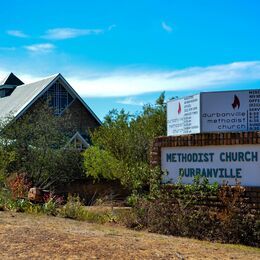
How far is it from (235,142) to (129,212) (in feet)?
11.0

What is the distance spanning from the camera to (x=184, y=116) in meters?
13.8

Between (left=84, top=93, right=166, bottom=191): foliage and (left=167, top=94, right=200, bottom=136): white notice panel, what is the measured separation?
647cm

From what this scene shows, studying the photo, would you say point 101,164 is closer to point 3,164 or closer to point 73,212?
point 3,164

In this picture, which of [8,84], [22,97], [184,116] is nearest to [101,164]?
[184,116]

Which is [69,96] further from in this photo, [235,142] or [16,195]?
[235,142]

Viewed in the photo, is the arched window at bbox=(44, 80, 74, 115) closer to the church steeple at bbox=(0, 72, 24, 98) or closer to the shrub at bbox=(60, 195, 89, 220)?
the church steeple at bbox=(0, 72, 24, 98)

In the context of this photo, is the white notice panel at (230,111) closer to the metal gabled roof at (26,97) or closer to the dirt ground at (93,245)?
the dirt ground at (93,245)

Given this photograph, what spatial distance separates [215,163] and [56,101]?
3222cm

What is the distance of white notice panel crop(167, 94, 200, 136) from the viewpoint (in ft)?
43.7

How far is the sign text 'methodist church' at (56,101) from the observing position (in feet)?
138

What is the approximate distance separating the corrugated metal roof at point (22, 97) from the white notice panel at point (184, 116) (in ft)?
88.3

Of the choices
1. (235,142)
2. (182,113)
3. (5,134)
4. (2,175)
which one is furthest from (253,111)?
(5,134)

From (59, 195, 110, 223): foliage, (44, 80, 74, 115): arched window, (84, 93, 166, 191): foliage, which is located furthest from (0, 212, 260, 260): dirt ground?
(44, 80, 74, 115): arched window

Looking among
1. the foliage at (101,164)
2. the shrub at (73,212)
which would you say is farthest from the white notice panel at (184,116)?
the foliage at (101,164)
